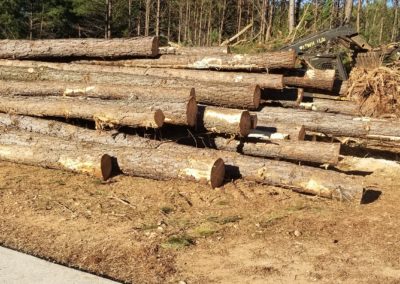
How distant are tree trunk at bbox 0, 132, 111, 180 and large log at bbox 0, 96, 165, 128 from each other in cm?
48

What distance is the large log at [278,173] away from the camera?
648cm

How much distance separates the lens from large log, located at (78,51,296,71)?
9.14 m

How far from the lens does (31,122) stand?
340 inches

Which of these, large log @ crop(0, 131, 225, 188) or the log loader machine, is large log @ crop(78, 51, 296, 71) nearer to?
the log loader machine

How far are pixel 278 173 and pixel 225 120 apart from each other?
1.10m

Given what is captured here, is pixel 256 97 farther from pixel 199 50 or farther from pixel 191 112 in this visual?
pixel 199 50

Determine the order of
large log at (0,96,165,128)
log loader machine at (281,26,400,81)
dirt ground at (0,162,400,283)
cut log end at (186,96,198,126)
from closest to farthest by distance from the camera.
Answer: dirt ground at (0,162,400,283)
cut log end at (186,96,198,126)
large log at (0,96,165,128)
log loader machine at (281,26,400,81)

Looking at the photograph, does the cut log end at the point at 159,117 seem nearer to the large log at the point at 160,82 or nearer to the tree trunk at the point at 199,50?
the large log at the point at 160,82

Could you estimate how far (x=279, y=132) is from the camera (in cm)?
816

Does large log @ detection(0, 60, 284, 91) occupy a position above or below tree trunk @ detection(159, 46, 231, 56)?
below

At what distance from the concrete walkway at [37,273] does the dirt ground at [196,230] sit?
239 millimetres

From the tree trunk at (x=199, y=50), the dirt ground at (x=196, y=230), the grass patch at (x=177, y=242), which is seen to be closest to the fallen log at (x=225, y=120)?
the dirt ground at (x=196, y=230)

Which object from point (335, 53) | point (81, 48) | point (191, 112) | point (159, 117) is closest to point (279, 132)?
point (191, 112)

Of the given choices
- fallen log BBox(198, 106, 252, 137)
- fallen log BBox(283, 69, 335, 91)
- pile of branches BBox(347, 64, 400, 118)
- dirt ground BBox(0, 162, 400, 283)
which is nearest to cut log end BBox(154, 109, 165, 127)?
fallen log BBox(198, 106, 252, 137)
